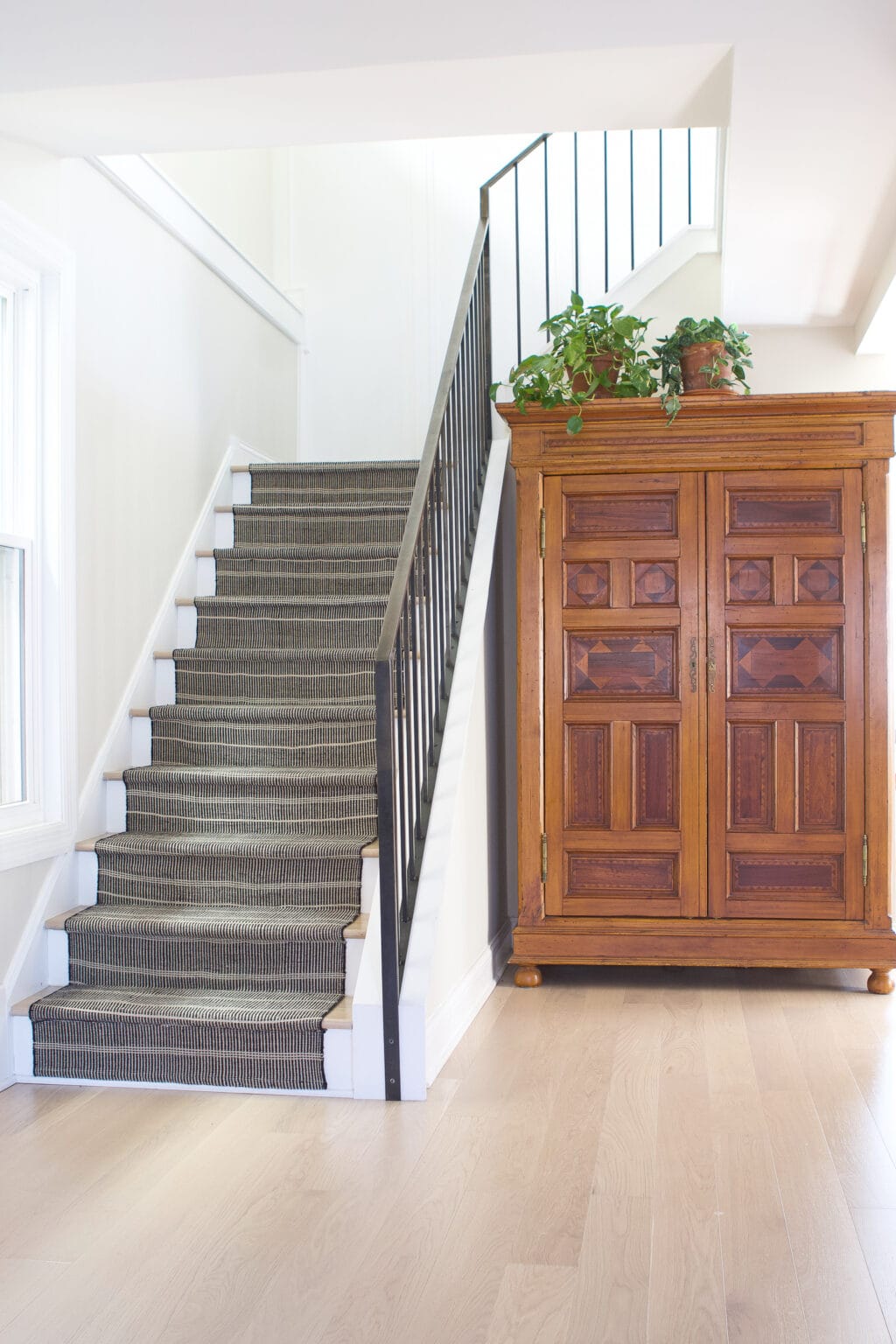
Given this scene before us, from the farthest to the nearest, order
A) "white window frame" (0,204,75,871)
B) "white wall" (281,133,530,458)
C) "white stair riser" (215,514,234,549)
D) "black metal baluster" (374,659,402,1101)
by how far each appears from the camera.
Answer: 1. "white wall" (281,133,530,458)
2. "white stair riser" (215,514,234,549)
3. "white window frame" (0,204,75,871)
4. "black metal baluster" (374,659,402,1101)

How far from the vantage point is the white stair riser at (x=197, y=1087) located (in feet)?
9.87

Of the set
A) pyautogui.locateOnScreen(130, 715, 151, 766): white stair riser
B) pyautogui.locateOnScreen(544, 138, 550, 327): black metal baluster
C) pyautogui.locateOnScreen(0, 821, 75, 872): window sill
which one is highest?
pyautogui.locateOnScreen(544, 138, 550, 327): black metal baluster

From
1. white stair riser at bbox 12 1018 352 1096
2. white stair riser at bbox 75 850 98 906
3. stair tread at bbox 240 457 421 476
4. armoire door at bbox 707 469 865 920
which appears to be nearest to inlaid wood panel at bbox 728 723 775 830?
armoire door at bbox 707 469 865 920

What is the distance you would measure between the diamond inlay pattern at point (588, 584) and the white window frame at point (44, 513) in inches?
62.6

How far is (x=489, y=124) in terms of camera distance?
325 cm

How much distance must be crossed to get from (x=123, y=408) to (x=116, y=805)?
1.28 m

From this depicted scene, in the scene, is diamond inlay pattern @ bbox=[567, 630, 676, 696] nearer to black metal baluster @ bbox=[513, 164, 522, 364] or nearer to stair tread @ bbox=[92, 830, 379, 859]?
stair tread @ bbox=[92, 830, 379, 859]

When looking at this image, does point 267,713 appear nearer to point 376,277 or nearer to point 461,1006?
point 461,1006

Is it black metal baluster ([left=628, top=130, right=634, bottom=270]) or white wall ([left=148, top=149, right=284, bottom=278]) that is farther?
black metal baluster ([left=628, top=130, right=634, bottom=270])

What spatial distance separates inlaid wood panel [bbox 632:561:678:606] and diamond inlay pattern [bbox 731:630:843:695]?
9.7 inches

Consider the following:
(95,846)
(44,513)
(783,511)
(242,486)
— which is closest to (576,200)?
(242,486)

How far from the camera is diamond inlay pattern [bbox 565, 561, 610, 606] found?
4129 mm

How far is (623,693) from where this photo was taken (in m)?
4.11

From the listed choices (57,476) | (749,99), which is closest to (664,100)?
(749,99)
